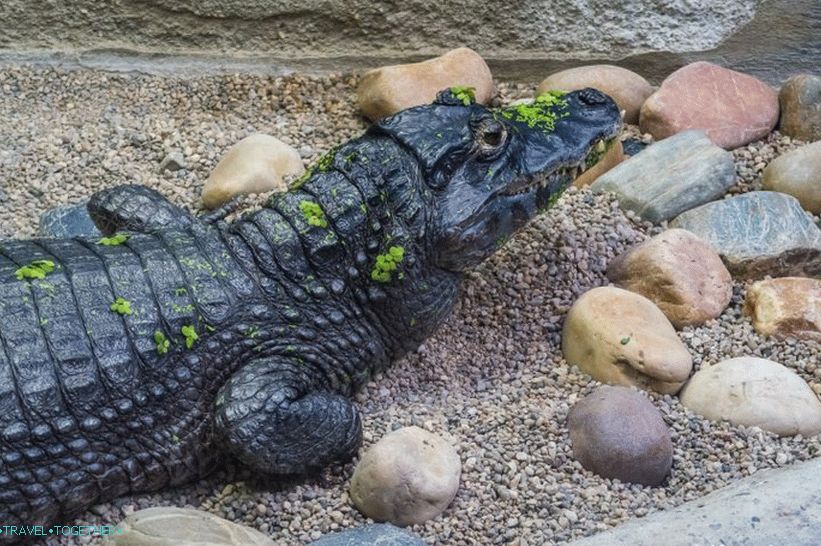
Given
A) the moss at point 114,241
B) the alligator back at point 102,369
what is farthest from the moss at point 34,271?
the moss at point 114,241

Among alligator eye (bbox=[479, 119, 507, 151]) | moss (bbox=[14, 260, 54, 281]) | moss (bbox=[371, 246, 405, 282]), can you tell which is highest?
alligator eye (bbox=[479, 119, 507, 151])

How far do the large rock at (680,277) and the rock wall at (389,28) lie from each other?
4.66 feet

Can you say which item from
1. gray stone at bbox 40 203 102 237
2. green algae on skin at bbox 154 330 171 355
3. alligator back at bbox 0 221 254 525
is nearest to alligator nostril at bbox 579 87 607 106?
alligator back at bbox 0 221 254 525

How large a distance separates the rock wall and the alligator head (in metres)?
1.25

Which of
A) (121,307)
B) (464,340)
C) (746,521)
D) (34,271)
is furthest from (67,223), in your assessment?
(746,521)

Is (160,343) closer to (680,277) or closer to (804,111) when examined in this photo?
(680,277)

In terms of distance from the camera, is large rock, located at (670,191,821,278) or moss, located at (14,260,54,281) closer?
moss, located at (14,260,54,281)

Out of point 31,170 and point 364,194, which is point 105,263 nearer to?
point 364,194

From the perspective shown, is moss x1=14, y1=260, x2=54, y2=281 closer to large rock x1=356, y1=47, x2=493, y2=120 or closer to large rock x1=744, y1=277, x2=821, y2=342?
large rock x1=356, y1=47, x2=493, y2=120

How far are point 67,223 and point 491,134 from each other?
175 centimetres

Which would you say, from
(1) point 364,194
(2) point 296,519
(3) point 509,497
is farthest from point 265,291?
(3) point 509,497

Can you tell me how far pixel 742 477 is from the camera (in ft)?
10.3

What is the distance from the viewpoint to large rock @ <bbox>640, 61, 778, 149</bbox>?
4.61m

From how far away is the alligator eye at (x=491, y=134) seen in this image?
3.63 metres
